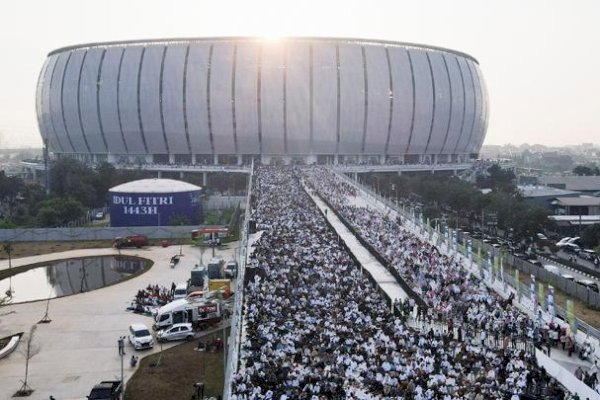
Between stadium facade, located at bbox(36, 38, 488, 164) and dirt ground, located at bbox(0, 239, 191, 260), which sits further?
stadium facade, located at bbox(36, 38, 488, 164)

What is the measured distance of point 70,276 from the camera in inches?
1540

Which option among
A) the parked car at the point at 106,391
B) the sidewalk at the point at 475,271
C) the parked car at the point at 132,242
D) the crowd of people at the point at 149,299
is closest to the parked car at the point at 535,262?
the sidewalk at the point at 475,271

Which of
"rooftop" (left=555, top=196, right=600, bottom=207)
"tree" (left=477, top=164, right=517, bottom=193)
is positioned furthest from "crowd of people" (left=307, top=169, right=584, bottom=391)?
"tree" (left=477, top=164, right=517, bottom=193)

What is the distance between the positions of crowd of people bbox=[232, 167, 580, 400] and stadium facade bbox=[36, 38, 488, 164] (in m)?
63.0

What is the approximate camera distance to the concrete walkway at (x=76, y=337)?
20.0m

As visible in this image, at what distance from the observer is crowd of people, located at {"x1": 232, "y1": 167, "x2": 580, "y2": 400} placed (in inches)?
583

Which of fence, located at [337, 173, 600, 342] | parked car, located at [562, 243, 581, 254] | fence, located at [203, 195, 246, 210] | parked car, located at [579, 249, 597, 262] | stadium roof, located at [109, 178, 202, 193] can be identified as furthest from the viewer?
fence, located at [203, 195, 246, 210]

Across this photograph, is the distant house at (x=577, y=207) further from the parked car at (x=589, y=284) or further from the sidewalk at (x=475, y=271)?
the parked car at (x=589, y=284)

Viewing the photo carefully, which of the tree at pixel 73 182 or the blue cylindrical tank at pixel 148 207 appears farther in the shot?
the tree at pixel 73 182

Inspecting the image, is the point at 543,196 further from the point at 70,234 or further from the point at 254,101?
the point at 70,234

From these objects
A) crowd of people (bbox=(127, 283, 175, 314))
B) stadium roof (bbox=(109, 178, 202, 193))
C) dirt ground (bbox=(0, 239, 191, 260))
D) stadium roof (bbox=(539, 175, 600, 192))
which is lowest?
dirt ground (bbox=(0, 239, 191, 260))

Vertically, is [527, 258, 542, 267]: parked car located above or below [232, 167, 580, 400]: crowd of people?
below

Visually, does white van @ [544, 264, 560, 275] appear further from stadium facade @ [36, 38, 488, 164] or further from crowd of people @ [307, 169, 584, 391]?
stadium facade @ [36, 38, 488, 164]

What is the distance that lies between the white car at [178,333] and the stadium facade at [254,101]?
227ft
